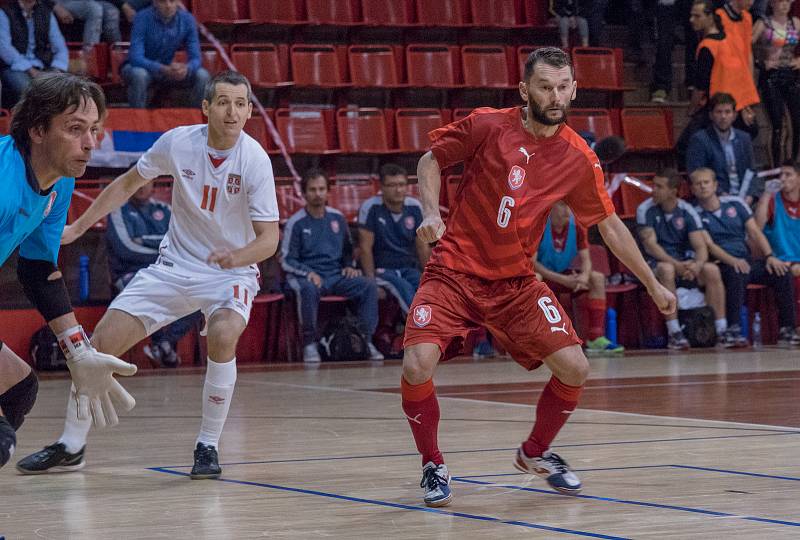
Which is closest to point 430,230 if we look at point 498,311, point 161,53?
point 498,311

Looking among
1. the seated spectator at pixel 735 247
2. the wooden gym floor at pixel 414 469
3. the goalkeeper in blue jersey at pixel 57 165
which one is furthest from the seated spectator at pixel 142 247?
the goalkeeper in blue jersey at pixel 57 165

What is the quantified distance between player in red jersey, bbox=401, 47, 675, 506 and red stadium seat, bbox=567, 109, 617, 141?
9676mm

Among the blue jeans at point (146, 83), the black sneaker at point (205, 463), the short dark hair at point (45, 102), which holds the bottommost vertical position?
the black sneaker at point (205, 463)

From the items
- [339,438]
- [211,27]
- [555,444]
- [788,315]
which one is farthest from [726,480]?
[211,27]

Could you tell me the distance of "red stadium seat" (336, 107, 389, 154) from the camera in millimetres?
14227

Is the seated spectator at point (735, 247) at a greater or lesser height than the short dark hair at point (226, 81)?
lesser

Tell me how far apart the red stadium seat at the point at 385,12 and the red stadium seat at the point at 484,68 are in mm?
809

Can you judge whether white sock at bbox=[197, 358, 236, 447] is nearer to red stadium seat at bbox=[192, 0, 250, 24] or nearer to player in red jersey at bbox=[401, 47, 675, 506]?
player in red jersey at bbox=[401, 47, 675, 506]

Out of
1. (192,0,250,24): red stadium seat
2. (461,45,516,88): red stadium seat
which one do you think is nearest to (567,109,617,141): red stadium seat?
(461,45,516,88): red stadium seat

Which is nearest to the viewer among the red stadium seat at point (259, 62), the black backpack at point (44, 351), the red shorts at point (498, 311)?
the red shorts at point (498, 311)

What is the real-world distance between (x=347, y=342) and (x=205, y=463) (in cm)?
702

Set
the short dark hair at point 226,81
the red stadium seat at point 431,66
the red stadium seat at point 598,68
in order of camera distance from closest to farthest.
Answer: the short dark hair at point 226,81, the red stadium seat at point 431,66, the red stadium seat at point 598,68

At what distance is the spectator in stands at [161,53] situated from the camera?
12859mm

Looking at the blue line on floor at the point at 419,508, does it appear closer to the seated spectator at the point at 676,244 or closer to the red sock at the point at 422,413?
the red sock at the point at 422,413
